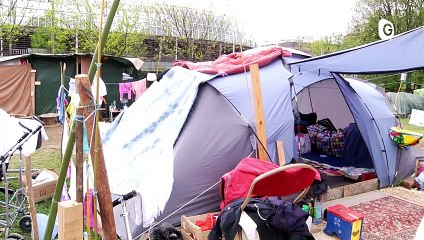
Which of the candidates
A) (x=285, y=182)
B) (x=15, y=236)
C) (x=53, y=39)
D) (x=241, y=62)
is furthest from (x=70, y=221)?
(x=53, y=39)

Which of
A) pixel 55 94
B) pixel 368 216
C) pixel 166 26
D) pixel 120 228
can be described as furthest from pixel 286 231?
pixel 166 26

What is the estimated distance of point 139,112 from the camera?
521 cm

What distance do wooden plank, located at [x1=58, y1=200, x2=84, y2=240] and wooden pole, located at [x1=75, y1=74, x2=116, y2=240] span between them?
0.64 ft

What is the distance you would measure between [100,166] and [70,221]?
1.03 ft

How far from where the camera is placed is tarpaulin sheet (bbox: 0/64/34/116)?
35.7 feet

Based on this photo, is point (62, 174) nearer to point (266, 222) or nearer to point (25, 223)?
point (266, 222)

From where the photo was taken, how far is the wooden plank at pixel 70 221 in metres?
1.70

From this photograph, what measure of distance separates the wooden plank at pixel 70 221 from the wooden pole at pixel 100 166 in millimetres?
194

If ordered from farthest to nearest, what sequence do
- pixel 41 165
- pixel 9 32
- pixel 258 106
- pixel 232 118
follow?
pixel 9 32
pixel 41 165
pixel 232 118
pixel 258 106

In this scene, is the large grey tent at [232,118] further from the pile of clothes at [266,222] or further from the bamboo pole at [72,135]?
the bamboo pole at [72,135]

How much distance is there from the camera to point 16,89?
11.0 metres

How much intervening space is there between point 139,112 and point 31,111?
758cm

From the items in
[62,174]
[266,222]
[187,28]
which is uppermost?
[187,28]

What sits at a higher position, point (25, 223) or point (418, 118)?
point (418, 118)
